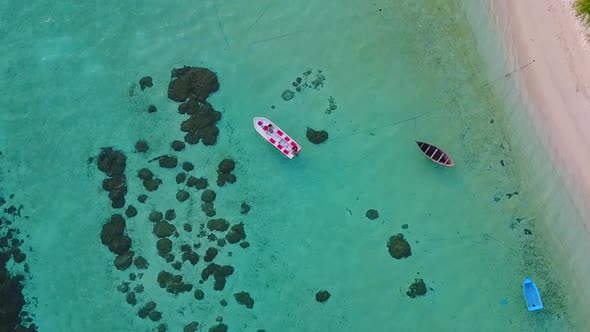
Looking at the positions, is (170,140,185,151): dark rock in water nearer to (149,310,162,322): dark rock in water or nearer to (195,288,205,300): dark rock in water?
(195,288,205,300): dark rock in water

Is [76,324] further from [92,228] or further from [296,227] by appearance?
[296,227]

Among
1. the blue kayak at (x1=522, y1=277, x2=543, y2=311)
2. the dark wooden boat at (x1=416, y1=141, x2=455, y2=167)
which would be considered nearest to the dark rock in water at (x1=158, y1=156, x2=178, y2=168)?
the dark wooden boat at (x1=416, y1=141, x2=455, y2=167)

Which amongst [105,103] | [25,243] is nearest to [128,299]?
[25,243]

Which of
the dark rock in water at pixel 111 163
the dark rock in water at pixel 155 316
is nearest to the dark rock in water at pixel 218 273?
the dark rock in water at pixel 155 316

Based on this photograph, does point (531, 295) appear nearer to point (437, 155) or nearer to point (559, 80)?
point (437, 155)

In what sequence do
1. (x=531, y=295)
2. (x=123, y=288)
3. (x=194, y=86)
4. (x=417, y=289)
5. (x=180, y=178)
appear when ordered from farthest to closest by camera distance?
(x=194, y=86), (x=180, y=178), (x=123, y=288), (x=417, y=289), (x=531, y=295)

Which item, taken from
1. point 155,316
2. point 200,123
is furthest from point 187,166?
point 155,316
